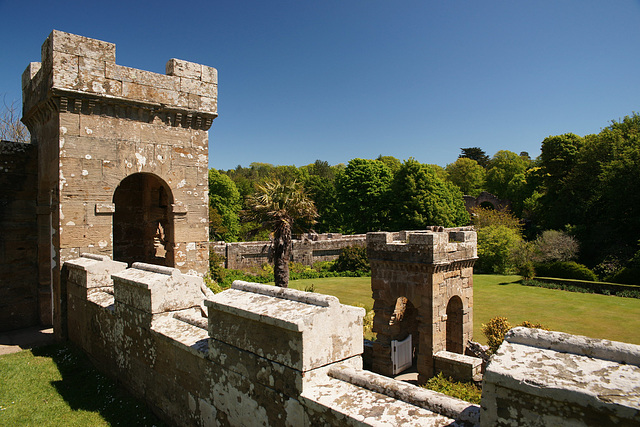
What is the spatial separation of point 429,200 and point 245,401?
105 feet

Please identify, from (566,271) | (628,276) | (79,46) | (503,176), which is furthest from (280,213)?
(503,176)

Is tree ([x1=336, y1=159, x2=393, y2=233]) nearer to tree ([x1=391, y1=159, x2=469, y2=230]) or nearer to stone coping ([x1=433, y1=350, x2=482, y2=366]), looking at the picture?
tree ([x1=391, y1=159, x2=469, y2=230])

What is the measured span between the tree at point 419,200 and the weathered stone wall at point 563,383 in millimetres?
31987

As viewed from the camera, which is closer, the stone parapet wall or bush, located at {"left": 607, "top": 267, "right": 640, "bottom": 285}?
the stone parapet wall

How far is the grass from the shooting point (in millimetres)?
4733

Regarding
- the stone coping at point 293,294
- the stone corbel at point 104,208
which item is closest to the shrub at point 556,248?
the stone corbel at point 104,208

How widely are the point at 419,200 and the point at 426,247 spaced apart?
23.1m

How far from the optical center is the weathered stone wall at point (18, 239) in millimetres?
10062

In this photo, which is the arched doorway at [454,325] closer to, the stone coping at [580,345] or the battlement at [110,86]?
the battlement at [110,86]

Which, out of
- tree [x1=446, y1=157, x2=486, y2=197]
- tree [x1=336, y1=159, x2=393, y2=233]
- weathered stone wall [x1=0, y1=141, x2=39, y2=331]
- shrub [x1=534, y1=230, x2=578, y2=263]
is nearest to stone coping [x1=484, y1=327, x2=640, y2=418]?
weathered stone wall [x1=0, y1=141, x2=39, y2=331]

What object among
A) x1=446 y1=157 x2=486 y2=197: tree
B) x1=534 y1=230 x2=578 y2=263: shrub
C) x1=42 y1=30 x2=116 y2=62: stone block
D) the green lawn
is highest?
x1=446 y1=157 x2=486 y2=197: tree

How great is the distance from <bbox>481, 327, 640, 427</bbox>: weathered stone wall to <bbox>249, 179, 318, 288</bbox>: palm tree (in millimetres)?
15425

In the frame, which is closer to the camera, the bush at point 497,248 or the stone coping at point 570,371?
the stone coping at point 570,371

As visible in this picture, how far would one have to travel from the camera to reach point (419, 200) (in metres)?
33.8
